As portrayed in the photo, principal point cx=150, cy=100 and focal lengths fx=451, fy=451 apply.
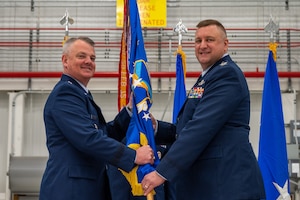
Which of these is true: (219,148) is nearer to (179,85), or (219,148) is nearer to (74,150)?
(74,150)

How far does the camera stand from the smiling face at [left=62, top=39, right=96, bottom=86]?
2811 mm

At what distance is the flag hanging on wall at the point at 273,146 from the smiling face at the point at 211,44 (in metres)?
2.59

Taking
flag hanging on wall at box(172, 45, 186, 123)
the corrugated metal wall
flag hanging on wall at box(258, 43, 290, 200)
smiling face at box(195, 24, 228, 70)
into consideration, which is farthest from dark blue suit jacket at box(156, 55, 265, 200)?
the corrugated metal wall

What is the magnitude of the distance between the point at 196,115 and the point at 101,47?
6.02 metres

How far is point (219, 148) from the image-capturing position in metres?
2.32

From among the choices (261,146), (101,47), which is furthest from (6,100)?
(261,146)

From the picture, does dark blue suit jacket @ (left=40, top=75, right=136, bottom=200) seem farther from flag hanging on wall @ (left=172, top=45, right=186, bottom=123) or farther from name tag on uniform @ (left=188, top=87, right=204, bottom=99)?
flag hanging on wall @ (left=172, top=45, right=186, bottom=123)

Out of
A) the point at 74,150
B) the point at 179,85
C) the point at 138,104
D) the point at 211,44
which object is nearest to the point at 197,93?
the point at 211,44

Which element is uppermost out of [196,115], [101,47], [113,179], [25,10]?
[25,10]

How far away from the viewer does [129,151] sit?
259 centimetres

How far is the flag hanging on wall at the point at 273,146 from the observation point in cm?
484

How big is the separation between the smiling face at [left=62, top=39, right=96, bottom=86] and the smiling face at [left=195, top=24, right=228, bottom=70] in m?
0.72

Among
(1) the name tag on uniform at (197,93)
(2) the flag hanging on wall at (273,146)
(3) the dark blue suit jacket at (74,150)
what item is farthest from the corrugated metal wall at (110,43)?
(1) the name tag on uniform at (197,93)

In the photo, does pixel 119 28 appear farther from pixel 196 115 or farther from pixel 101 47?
pixel 196 115
